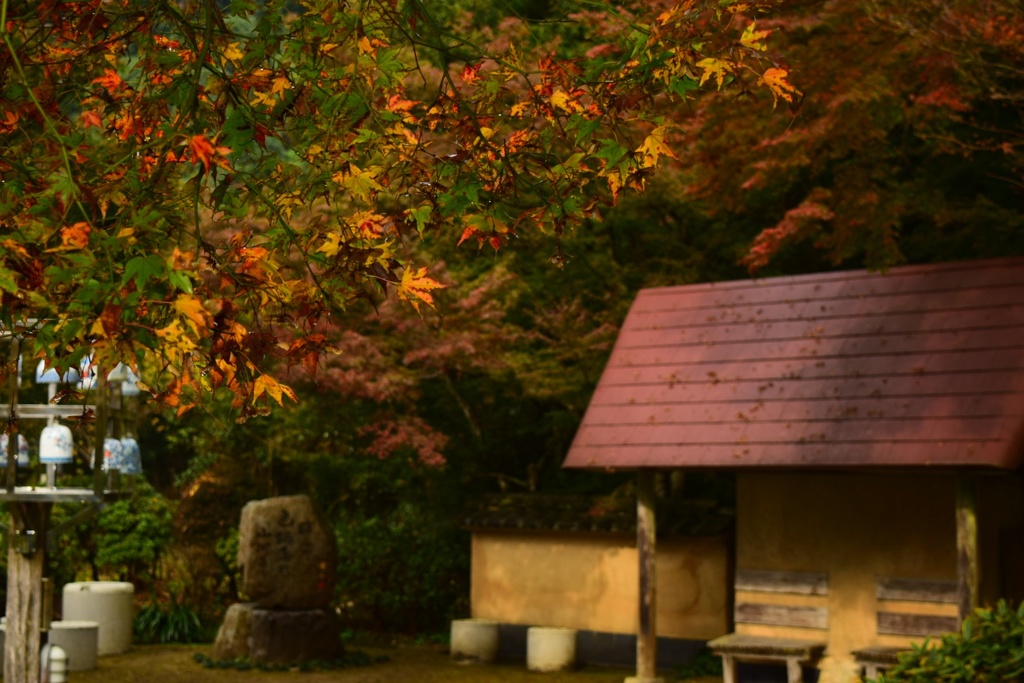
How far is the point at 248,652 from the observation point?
53.5ft

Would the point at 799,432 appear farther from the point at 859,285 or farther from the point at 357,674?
the point at 357,674

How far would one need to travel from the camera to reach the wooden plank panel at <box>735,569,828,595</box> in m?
13.2

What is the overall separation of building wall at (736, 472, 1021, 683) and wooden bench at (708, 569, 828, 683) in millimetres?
52

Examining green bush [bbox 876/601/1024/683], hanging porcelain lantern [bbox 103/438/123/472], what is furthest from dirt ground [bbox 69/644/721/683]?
green bush [bbox 876/601/1024/683]

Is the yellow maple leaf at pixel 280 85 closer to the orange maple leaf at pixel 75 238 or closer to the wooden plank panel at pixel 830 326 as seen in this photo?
the orange maple leaf at pixel 75 238

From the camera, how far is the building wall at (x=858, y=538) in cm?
1274

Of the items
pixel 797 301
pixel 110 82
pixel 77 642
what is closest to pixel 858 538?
pixel 797 301

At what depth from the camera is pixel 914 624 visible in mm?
12539

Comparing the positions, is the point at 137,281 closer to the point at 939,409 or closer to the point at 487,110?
the point at 487,110

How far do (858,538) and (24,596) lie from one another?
7.60 metres

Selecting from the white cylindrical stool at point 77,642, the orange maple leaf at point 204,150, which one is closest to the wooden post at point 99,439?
the white cylindrical stool at point 77,642

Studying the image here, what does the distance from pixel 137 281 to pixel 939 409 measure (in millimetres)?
9330

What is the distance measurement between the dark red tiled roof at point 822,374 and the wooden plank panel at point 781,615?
5.88 ft

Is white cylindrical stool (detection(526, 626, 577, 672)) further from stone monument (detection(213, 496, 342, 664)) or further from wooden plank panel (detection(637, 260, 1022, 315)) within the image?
wooden plank panel (detection(637, 260, 1022, 315))
